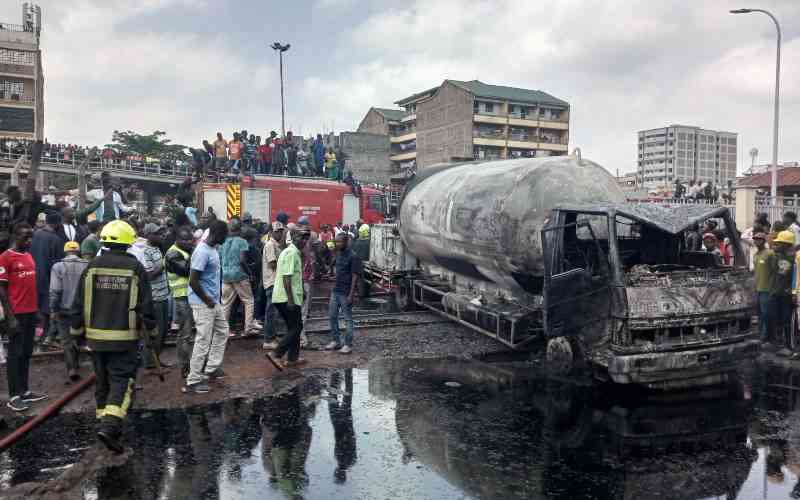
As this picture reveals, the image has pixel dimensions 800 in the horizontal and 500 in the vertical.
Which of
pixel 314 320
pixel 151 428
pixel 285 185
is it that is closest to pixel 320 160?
pixel 285 185

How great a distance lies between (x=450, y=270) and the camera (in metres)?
11.1

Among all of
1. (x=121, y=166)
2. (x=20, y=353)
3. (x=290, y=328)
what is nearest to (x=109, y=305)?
(x=20, y=353)

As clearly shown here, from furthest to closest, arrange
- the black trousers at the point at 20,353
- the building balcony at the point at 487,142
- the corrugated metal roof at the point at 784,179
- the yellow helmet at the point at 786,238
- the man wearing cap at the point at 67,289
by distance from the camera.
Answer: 1. the building balcony at the point at 487,142
2. the corrugated metal roof at the point at 784,179
3. the yellow helmet at the point at 786,238
4. the man wearing cap at the point at 67,289
5. the black trousers at the point at 20,353

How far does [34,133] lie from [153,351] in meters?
43.7

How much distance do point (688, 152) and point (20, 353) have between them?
141581 mm

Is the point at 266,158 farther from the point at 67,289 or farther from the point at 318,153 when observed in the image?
the point at 67,289

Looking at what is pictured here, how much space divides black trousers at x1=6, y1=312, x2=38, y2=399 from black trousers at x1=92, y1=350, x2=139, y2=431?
145cm

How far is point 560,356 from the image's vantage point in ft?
24.7

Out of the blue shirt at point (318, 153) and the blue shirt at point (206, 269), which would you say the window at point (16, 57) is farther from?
the blue shirt at point (206, 269)

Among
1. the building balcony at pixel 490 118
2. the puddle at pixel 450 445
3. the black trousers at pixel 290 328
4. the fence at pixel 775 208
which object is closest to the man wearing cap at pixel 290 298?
the black trousers at pixel 290 328

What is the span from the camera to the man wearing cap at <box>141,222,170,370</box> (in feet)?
25.3

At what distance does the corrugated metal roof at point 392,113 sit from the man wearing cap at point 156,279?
215 feet

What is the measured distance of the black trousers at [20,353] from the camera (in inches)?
248

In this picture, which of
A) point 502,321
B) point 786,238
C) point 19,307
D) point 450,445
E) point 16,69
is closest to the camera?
point 450,445
